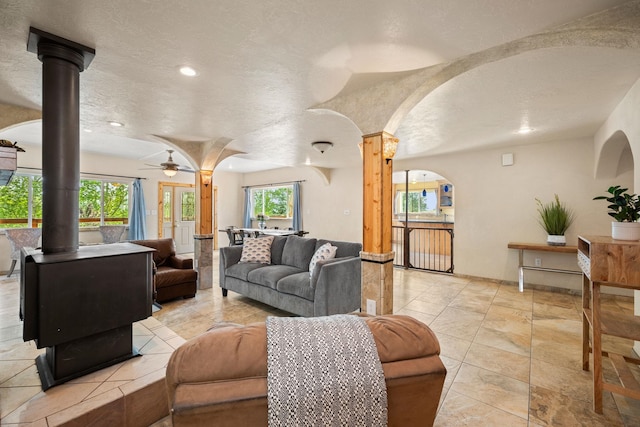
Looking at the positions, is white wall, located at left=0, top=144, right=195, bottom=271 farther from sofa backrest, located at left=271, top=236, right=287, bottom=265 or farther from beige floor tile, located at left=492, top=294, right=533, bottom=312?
beige floor tile, located at left=492, top=294, right=533, bottom=312

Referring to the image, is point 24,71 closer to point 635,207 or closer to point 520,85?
point 520,85

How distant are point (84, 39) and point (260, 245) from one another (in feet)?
9.92

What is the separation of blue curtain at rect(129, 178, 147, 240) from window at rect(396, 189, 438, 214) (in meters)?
7.84

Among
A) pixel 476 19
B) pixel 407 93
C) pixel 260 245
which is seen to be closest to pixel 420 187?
pixel 260 245

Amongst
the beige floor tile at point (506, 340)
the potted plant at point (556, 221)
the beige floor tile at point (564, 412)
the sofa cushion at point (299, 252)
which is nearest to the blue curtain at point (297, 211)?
the sofa cushion at point (299, 252)

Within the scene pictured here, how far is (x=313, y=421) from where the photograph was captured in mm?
786

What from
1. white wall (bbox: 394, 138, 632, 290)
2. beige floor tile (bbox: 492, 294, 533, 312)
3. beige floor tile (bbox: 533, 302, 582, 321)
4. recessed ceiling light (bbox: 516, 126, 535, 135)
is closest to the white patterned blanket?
beige floor tile (bbox: 533, 302, 582, 321)

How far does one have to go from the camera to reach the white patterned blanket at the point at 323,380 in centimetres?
77

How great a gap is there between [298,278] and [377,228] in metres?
1.25

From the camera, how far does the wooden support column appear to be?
2.56 meters

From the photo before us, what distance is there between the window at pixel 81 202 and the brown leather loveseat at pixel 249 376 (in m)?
6.47

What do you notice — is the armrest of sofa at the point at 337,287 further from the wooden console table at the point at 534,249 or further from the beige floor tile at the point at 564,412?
the wooden console table at the point at 534,249

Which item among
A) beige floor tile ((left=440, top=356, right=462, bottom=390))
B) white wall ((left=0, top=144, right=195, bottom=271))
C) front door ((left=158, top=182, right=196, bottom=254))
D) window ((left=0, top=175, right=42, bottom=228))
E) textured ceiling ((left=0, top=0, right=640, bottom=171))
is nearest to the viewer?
textured ceiling ((left=0, top=0, right=640, bottom=171))

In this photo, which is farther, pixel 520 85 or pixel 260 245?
pixel 260 245
